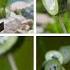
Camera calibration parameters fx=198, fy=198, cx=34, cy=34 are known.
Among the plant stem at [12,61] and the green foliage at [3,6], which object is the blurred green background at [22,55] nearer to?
the plant stem at [12,61]

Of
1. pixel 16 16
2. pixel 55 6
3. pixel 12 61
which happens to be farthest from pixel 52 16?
pixel 12 61

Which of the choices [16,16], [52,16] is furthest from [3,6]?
[52,16]

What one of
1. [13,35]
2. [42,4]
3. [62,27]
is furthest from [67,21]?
[13,35]

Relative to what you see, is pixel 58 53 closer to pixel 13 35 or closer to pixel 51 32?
pixel 51 32

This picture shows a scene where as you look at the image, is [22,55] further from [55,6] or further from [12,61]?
[55,6]

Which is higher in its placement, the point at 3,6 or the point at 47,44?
the point at 3,6

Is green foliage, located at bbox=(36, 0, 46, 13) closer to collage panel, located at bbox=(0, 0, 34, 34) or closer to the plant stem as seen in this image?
collage panel, located at bbox=(0, 0, 34, 34)
